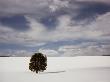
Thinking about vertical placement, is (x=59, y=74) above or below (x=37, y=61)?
below

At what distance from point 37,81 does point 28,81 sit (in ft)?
1.73

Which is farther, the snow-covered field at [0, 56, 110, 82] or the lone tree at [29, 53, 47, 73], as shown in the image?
the lone tree at [29, 53, 47, 73]

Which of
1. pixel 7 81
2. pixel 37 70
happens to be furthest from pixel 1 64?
pixel 7 81

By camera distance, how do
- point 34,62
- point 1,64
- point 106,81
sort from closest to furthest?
point 106,81 < point 34,62 < point 1,64

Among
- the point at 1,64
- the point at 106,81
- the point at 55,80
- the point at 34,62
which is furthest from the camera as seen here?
the point at 1,64

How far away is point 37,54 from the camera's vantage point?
19766 millimetres

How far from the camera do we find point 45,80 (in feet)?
50.8

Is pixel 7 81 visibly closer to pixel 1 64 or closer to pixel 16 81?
pixel 16 81

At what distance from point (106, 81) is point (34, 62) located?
6.78 meters

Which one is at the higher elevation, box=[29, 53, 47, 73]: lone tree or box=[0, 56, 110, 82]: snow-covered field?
box=[29, 53, 47, 73]: lone tree

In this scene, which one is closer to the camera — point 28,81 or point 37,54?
point 28,81

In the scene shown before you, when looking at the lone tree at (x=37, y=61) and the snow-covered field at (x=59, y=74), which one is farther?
the lone tree at (x=37, y=61)

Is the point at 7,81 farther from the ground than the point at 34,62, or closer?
closer

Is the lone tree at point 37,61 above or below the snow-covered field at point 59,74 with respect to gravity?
above
